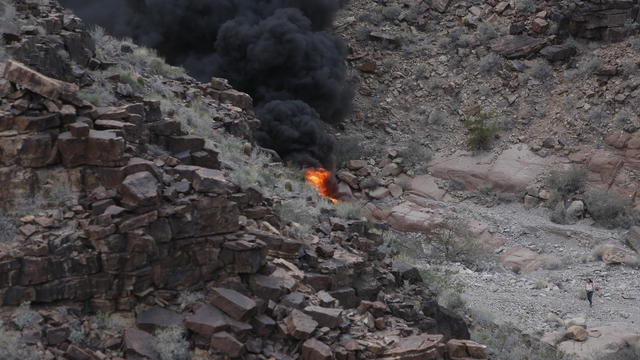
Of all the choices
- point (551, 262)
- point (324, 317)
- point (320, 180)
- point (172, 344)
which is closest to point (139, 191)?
point (172, 344)

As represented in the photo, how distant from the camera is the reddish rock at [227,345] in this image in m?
10.7

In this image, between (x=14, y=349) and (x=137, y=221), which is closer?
(x=14, y=349)

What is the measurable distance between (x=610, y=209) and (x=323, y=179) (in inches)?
352

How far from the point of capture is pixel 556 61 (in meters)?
30.8

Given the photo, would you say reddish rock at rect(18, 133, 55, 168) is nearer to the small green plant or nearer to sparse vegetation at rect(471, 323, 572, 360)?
sparse vegetation at rect(471, 323, 572, 360)

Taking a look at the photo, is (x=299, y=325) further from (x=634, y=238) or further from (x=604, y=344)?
(x=634, y=238)

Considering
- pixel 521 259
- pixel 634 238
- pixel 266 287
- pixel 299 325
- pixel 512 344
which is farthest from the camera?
pixel 634 238

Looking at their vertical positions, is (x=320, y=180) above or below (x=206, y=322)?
below

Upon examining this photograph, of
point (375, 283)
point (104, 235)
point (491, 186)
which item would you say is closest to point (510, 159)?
point (491, 186)

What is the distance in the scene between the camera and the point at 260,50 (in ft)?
92.6

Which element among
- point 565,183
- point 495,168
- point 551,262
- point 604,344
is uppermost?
point 604,344

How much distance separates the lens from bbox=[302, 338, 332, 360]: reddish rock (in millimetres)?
11133

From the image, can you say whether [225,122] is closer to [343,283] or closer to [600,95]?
[343,283]

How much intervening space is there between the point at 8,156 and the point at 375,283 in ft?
22.0
